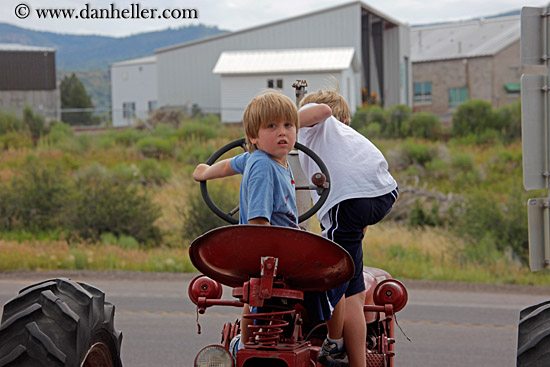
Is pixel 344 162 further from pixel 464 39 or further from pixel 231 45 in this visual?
pixel 464 39

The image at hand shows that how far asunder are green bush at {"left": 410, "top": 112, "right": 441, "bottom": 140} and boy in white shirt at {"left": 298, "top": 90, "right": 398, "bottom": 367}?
119 ft

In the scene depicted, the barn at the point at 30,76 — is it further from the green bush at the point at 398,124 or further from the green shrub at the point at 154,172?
the green shrub at the point at 154,172

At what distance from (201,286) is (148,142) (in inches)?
1140

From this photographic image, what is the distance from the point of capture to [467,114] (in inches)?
1639

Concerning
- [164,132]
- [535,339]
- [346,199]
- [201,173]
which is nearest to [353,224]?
[346,199]

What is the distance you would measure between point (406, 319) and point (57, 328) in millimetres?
6569

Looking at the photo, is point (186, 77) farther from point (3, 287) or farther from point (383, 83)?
point (3, 287)

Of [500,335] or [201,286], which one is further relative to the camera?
[500,335]

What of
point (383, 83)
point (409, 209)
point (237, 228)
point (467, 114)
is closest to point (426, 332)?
point (237, 228)

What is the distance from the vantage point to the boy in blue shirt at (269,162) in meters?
3.78

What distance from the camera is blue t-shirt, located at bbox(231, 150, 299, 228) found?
376 centimetres

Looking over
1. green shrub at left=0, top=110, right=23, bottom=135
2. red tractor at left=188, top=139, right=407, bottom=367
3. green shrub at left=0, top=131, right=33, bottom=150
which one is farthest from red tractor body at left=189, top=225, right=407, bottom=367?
green shrub at left=0, top=110, right=23, bottom=135

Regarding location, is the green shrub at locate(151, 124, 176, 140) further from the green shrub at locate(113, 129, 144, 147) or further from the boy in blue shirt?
the boy in blue shirt

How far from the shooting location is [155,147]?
107 ft
